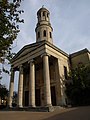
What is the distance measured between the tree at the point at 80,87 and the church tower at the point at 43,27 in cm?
1091

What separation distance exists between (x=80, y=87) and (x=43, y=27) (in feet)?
56.1

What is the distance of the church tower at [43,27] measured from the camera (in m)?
33.2

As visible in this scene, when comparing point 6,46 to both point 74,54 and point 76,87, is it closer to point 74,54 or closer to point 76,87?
point 76,87

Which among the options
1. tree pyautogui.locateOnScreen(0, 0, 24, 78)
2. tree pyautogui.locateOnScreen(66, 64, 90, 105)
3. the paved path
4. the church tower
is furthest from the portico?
tree pyautogui.locateOnScreen(0, 0, 24, 78)

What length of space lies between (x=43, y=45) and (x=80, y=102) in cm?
1189

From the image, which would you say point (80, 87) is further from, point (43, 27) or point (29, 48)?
point (43, 27)

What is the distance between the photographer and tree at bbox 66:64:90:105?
2435cm

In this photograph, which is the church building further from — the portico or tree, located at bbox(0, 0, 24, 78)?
tree, located at bbox(0, 0, 24, 78)

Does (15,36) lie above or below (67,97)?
above

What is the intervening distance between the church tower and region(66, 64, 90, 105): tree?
1091 cm

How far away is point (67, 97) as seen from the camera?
1022 inches

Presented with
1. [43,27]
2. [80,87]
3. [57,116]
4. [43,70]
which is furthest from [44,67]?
[43,27]

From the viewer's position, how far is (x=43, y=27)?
113ft

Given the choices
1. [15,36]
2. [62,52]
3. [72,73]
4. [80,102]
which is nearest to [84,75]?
[72,73]
